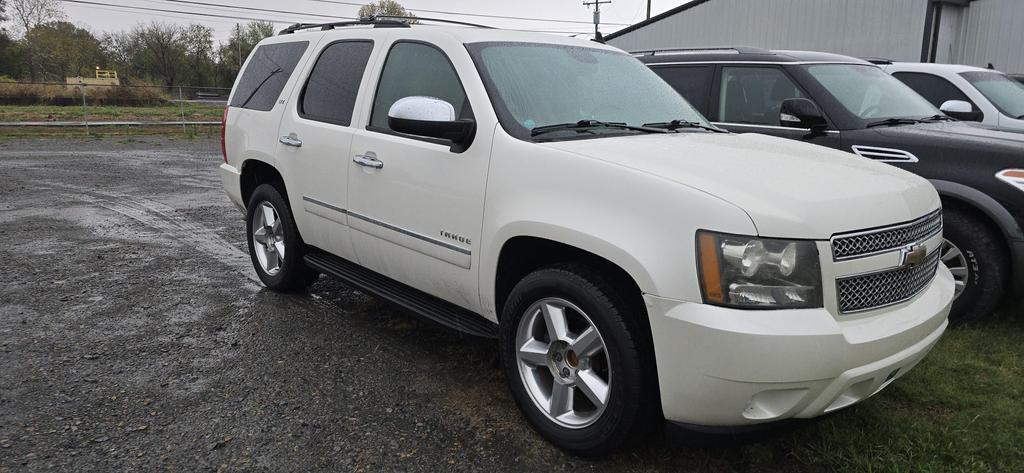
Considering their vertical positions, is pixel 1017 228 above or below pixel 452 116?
below

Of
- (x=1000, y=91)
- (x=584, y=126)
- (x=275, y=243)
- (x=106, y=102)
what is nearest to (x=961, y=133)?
(x=584, y=126)

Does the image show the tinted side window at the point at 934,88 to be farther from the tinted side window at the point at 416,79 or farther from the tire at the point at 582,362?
the tire at the point at 582,362

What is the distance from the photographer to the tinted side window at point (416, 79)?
12.0ft

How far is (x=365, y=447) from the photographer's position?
3.12 m

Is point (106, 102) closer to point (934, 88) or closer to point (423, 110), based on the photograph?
point (934, 88)

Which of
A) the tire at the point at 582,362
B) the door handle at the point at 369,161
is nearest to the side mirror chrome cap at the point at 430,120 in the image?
the door handle at the point at 369,161

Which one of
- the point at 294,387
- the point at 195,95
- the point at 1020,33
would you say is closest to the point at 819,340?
the point at 294,387

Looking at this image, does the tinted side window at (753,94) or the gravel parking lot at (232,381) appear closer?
the gravel parking lot at (232,381)

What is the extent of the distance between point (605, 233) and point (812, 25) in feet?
62.9

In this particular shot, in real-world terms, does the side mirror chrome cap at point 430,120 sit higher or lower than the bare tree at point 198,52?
lower

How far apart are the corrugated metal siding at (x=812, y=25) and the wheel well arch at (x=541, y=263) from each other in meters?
17.5

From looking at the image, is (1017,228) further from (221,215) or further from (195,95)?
(195,95)

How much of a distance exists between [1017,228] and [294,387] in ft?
13.9

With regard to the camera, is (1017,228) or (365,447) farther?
(1017,228)
